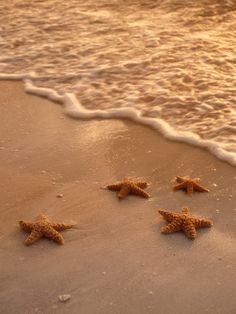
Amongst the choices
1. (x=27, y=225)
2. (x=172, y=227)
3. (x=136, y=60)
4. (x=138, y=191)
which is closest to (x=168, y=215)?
(x=172, y=227)

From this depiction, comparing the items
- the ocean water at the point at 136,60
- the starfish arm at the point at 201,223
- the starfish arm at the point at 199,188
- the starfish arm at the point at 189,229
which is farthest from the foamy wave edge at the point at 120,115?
the starfish arm at the point at 189,229

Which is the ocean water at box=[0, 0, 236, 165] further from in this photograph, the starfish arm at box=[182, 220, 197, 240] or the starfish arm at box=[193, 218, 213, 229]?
the starfish arm at box=[182, 220, 197, 240]

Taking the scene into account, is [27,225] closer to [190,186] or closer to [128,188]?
[128,188]

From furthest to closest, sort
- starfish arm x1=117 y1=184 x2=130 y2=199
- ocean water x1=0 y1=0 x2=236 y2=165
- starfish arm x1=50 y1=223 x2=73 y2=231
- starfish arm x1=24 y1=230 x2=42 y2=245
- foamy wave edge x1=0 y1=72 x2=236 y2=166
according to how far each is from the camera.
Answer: ocean water x1=0 y1=0 x2=236 y2=165, foamy wave edge x1=0 y1=72 x2=236 y2=166, starfish arm x1=117 y1=184 x2=130 y2=199, starfish arm x1=50 y1=223 x2=73 y2=231, starfish arm x1=24 y1=230 x2=42 y2=245

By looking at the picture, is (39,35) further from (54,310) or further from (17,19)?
(54,310)

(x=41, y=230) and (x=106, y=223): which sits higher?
(x=41, y=230)

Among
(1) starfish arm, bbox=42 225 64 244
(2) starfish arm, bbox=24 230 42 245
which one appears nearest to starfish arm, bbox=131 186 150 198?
(1) starfish arm, bbox=42 225 64 244
